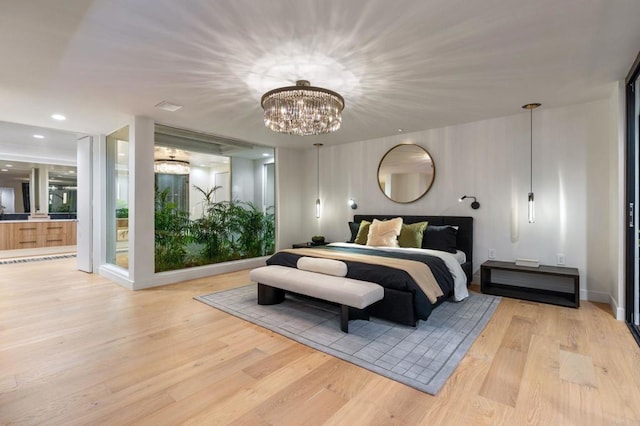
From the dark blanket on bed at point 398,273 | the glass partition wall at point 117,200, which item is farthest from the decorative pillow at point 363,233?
the glass partition wall at point 117,200

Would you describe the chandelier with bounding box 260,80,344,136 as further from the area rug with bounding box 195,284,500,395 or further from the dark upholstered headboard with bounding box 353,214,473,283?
the dark upholstered headboard with bounding box 353,214,473,283

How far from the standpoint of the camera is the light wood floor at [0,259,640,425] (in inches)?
69.1

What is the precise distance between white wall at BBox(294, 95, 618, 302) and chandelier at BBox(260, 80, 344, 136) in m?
2.55

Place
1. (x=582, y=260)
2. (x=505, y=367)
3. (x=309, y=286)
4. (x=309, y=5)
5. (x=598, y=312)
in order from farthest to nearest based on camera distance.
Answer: (x=582, y=260) < (x=598, y=312) < (x=309, y=286) < (x=505, y=367) < (x=309, y=5)

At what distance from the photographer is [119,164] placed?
521 centimetres

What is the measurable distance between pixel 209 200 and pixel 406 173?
142 inches

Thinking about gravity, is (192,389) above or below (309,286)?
below

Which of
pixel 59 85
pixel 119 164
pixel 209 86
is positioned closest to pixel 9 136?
pixel 119 164

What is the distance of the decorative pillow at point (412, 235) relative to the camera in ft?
14.8

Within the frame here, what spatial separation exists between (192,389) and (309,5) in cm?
256

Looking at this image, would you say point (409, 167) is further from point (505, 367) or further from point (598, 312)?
point (505, 367)

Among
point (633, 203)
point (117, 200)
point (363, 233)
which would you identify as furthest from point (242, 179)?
point (633, 203)

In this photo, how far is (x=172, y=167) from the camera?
5.42 m

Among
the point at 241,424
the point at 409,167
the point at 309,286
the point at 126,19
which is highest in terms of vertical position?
the point at 126,19
